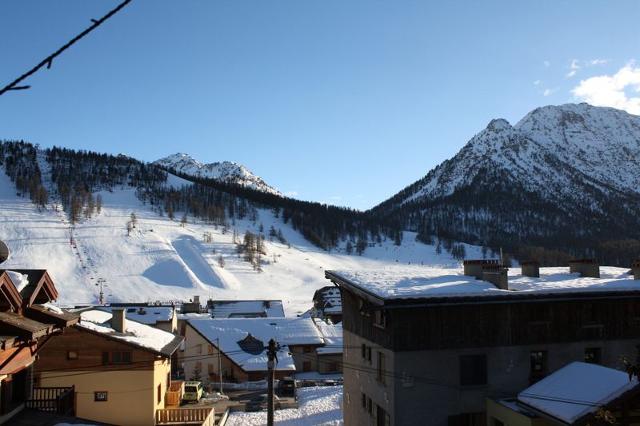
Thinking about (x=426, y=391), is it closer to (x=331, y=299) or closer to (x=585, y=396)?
(x=585, y=396)

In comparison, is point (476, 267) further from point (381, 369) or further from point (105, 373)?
point (105, 373)

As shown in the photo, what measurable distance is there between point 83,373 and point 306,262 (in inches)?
6153

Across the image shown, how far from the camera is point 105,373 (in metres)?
31.4

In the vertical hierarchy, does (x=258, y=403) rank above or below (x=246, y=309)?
below

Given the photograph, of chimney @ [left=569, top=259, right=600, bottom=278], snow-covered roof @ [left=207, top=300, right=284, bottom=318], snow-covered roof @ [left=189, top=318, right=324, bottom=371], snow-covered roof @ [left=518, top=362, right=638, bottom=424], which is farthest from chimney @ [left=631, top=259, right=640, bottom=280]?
snow-covered roof @ [left=207, top=300, right=284, bottom=318]

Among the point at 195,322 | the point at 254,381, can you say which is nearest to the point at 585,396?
the point at 254,381

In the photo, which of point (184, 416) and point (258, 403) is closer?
point (184, 416)

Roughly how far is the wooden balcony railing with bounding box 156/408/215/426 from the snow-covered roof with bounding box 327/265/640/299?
36.1 feet

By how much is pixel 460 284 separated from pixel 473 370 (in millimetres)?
3741

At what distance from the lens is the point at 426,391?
22.5 metres

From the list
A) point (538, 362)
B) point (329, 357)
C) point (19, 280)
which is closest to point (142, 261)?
point (329, 357)

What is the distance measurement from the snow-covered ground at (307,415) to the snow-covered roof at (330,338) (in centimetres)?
1698

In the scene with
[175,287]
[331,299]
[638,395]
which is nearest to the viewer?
[638,395]

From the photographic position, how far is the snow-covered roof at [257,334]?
58.9 meters
